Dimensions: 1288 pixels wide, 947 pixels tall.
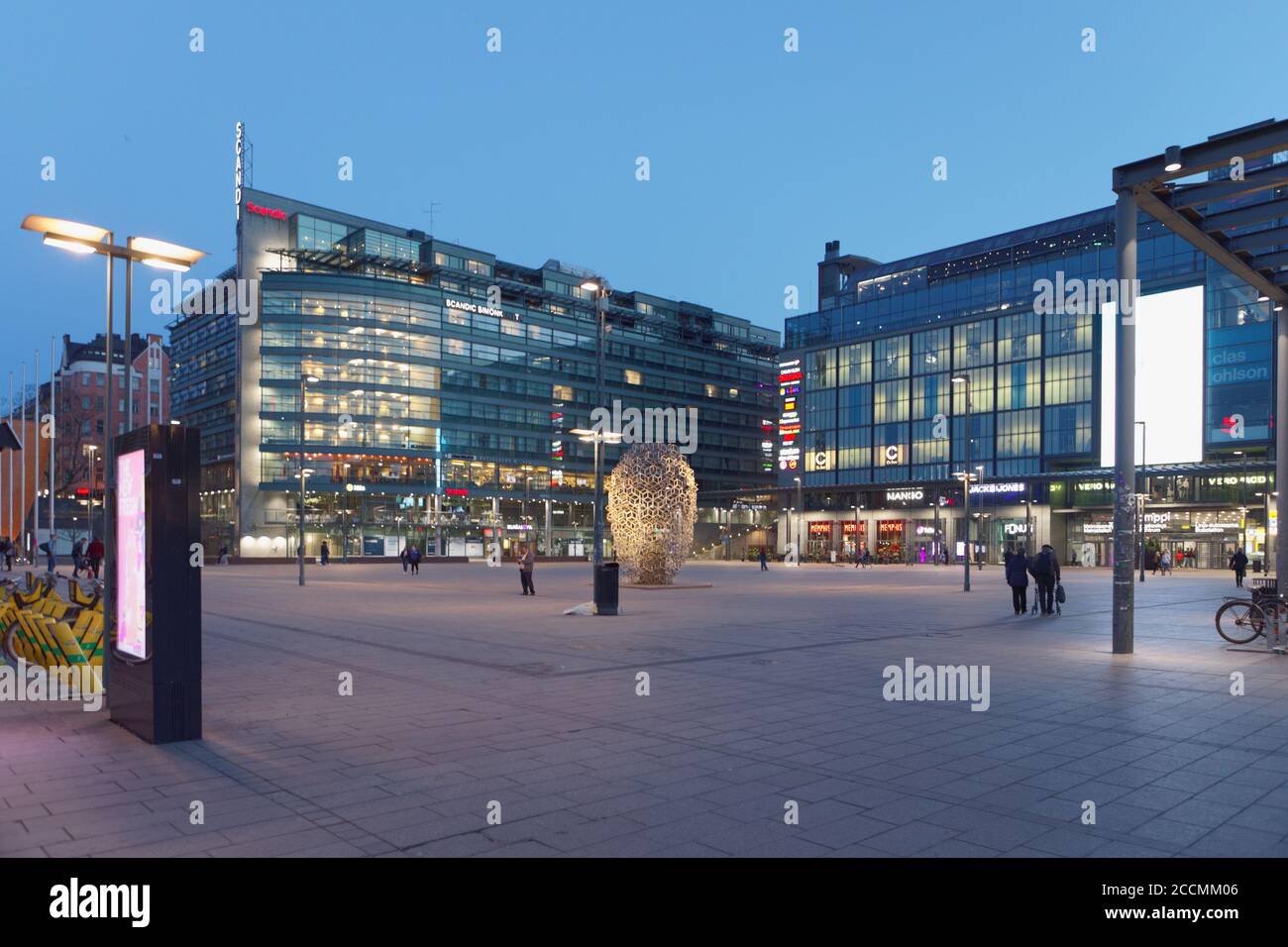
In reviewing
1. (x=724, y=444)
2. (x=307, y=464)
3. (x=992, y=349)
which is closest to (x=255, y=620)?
(x=307, y=464)

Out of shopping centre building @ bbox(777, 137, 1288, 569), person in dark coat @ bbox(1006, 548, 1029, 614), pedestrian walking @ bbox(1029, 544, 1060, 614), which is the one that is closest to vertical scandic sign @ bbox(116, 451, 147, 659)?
person in dark coat @ bbox(1006, 548, 1029, 614)

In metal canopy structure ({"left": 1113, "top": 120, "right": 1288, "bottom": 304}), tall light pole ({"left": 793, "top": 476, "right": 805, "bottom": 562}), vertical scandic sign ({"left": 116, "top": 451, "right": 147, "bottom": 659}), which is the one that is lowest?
tall light pole ({"left": 793, "top": 476, "right": 805, "bottom": 562})

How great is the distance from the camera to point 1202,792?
669 centimetres

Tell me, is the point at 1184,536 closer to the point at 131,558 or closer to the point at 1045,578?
the point at 1045,578

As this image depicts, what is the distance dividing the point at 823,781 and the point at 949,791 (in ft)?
2.88

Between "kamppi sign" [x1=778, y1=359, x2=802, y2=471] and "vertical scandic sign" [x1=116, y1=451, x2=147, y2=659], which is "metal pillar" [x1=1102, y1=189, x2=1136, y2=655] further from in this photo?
"kamppi sign" [x1=778, y1=359, x2=802, y2=471]

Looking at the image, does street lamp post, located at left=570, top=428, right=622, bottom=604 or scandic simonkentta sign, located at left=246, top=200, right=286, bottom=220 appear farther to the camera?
scandic simonkentta sign, located at left=246, top=200, right=286, bottom=220

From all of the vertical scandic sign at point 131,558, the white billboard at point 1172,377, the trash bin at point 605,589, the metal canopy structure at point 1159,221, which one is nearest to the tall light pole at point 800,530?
the white billboard at point 1172,377

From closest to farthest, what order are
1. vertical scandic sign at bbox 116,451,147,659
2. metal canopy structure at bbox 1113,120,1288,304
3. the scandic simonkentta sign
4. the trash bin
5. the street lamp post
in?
vertical scandic sign at bbox 116,451,147,659 < metal canopy structure at bbox 1113,120,1288,304 < the trash bin < the street lamp post < the scandic simonkentta sign

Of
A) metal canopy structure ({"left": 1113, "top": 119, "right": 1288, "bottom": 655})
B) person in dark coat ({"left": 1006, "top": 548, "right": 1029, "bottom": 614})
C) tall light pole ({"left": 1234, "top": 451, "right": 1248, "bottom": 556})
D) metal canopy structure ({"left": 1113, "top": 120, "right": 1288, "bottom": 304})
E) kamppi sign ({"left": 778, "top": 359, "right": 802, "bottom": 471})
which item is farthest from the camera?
kamppi sign ({"left": 778, "top": 359, "right": 802, "bottom": 471})

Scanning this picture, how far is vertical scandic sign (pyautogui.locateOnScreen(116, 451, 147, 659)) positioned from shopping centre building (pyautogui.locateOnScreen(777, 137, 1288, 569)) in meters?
51.2

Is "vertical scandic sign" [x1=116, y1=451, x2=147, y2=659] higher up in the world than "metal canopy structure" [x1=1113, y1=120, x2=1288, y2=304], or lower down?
lower down

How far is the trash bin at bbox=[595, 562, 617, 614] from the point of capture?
71.9 feet
